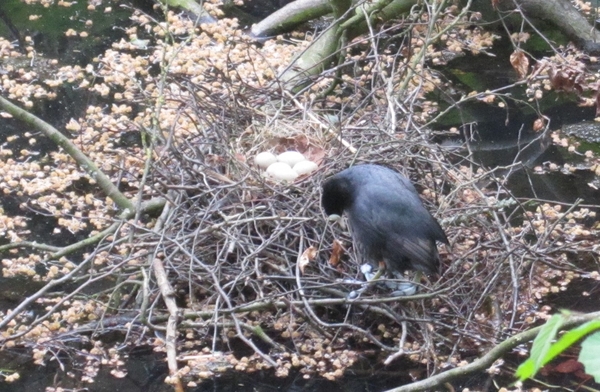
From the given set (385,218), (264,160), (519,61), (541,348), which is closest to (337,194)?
(385,218)

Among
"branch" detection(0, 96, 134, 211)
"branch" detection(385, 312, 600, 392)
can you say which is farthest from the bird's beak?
"branch" detection(385, 312, 600, 392)

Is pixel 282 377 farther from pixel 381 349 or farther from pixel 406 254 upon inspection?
pixel 406 254

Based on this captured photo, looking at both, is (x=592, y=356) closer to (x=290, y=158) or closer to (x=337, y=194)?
(x=337, y=194)

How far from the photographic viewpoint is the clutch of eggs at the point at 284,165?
11.9ft

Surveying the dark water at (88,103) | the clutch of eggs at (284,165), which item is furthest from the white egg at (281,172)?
the dark water at (88,103)

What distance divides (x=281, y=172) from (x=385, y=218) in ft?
2.09

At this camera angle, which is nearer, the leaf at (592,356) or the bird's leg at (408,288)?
the leaf at (592,356)

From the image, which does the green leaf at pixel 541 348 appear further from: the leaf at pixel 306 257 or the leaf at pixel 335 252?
the leaf at pixel 335 252

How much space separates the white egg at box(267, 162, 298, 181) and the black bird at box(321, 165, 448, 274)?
0.32 meters

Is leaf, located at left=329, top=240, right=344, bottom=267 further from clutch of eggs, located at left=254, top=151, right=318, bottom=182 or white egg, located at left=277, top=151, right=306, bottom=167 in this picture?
white egg, located at left=277, top=151, right=306, bottom=167

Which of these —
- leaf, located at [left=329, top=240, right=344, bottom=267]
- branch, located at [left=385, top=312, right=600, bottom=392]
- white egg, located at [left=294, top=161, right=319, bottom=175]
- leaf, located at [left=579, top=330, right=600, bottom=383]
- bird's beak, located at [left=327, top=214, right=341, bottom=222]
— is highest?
leaf, located at [left=579, top=330, right=600, bottom=383]

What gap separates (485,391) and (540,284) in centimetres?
85

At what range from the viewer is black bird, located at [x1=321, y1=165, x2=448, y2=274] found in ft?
10.2

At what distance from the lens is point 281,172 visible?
11.8 ft
